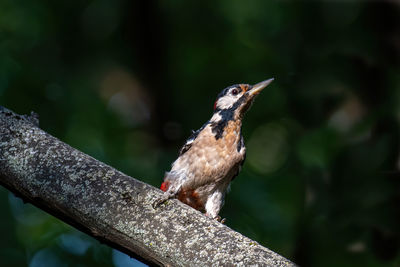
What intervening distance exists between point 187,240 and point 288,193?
4595 millimetres

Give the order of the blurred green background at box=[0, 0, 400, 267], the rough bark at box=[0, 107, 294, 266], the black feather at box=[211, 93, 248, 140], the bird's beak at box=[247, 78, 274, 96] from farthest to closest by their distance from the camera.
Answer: the blurred green background at box=[0, 0, 400, 267]
the bird's beak at box=[247, 78, 274, 96]
the black feather at box=[211, 93, 248, 140]
the rough bark at box=[0, 107, 294, 266]

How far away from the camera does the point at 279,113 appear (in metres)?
7.70

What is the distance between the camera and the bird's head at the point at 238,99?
5168 mm

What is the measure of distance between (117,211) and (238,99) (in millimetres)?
2817

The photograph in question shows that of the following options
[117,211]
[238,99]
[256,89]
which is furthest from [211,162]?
[117,211]

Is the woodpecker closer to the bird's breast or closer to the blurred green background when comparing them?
the bird's breast

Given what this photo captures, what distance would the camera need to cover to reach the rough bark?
252 cm

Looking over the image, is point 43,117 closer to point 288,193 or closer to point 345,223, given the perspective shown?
point 288,193

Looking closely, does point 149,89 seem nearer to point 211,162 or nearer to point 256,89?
point 256,89

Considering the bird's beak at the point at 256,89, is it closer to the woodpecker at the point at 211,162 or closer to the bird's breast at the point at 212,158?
the woodpecker at the point at 211,162

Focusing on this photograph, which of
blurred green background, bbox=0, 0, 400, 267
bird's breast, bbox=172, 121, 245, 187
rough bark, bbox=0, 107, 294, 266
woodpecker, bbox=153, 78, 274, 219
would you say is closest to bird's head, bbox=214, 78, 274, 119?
woodpecker, bbox=153, 78, 274, 219

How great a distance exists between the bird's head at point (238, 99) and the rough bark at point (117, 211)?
2.53 metres

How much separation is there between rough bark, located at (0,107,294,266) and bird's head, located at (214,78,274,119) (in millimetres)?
2529

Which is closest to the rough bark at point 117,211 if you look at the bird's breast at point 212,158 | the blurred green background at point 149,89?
the bird's breast at point 212,158
